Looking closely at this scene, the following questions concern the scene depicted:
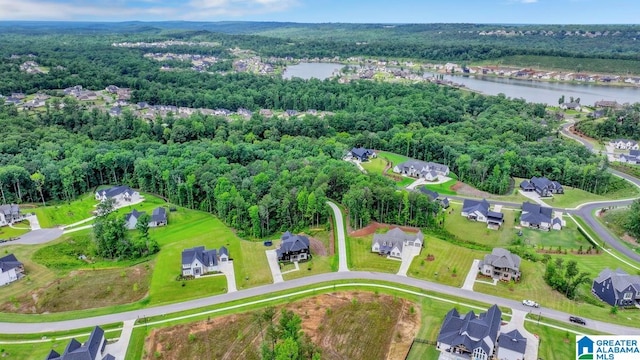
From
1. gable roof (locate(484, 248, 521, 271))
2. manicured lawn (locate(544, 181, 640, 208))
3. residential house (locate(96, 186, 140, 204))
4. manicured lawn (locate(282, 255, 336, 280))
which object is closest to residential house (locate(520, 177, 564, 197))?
manicured lawn (locate(544, 181, 640, 208))

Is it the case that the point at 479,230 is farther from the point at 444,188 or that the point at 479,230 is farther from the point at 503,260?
the point at 444,188

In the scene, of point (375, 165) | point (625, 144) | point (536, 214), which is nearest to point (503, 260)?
point (536, 214)

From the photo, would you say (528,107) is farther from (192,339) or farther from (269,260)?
(192,339)

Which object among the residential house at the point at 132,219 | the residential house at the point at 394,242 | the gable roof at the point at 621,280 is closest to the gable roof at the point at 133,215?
the residential house at the point at 132,219

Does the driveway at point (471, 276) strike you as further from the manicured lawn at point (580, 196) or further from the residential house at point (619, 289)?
the manicured lawn at point (580, 196)

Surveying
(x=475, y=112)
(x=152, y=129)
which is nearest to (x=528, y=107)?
(x=475, y=112)

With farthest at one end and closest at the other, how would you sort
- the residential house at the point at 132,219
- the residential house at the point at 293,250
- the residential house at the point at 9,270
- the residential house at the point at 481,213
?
the residential house at the point at 132,219
the residential house at the point at 481,213
the residential house at the point at 293,250
the residential house at the point at 9,270
